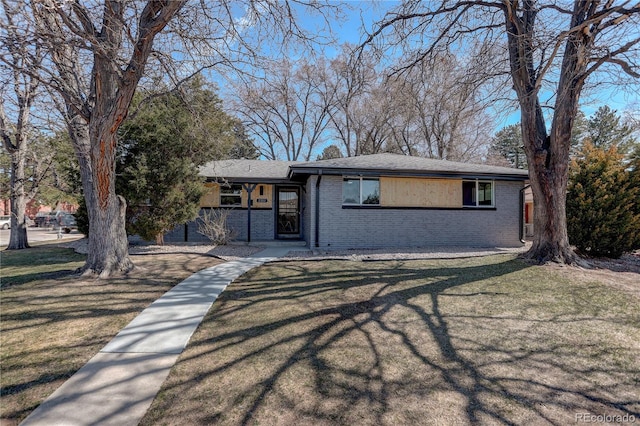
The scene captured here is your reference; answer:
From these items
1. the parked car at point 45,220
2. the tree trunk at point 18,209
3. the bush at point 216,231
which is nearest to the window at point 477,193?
the bush at point 216,231

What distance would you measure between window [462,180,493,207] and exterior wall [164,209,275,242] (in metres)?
7.71

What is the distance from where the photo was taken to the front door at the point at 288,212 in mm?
14305

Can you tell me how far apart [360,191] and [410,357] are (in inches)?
321

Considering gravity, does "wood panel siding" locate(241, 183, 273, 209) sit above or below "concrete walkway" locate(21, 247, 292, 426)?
above

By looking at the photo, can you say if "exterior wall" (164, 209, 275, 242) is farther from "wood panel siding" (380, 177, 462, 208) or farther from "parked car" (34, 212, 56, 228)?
"parked car" (34, 212, 56, 228)

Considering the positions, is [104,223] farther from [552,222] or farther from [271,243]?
[552,222]

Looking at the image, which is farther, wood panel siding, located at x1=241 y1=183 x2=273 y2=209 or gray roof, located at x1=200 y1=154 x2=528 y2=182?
wood panel siding, located at x1=241 y1=183 x2=273 y2=209

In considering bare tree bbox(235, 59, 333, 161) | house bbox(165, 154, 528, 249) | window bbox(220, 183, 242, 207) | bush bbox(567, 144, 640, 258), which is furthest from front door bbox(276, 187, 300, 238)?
bare tree bbox(235, 59, 333, 161)

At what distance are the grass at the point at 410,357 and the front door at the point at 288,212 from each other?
852 centimetres

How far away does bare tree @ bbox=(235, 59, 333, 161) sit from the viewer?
26609 mm

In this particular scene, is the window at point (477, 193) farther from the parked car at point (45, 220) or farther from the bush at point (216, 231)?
the parked car at point (45, 220)

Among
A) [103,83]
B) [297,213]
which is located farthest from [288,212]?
[103,83]

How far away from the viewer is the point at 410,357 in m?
3.33

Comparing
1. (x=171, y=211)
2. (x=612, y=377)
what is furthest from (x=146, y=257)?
(x=612, y=377)
